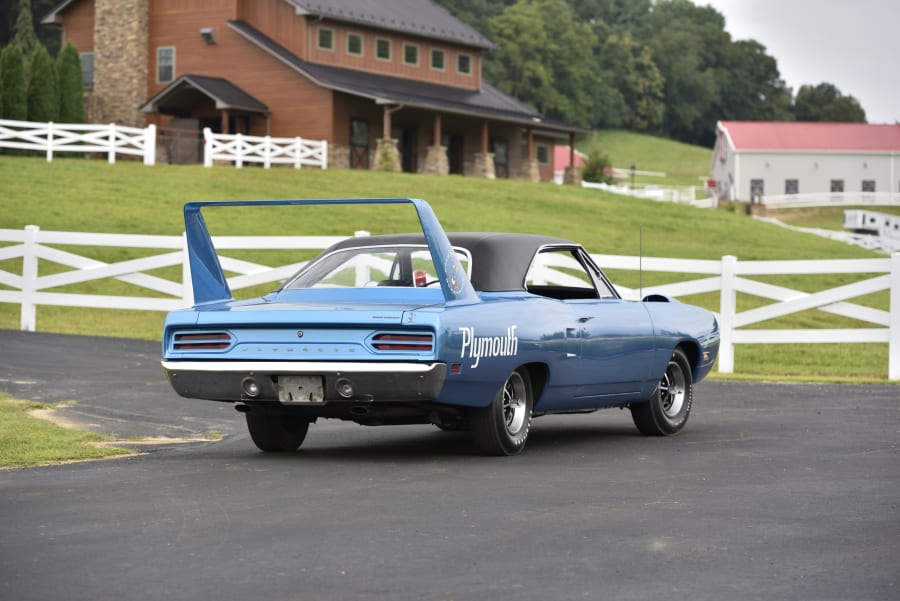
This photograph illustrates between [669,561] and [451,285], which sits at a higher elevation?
[451,285]

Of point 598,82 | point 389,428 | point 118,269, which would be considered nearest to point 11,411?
point 389,428

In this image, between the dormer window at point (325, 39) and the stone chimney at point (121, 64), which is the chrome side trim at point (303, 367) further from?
the stone chimney at point (121, 64)

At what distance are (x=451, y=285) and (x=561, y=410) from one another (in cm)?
165

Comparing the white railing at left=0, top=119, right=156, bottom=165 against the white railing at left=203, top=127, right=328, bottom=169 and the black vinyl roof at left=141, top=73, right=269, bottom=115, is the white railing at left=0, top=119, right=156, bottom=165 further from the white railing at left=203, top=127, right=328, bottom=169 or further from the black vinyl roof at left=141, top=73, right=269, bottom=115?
the black vinyl roof at left=141, top=73, right=269, bottom=115

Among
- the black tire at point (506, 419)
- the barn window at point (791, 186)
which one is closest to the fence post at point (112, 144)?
the black tire at point (506, 419)

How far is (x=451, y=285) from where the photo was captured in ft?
32.6

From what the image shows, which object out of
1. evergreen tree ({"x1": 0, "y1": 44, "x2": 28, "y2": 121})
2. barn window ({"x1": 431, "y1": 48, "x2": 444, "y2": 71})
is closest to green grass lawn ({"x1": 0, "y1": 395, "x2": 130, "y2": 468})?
evergreen tree ({"x1": 0, "y1": 44, "x2": 28, "y2": 121})

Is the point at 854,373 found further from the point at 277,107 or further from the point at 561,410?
the point at 277,107

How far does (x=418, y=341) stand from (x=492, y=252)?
1614mm

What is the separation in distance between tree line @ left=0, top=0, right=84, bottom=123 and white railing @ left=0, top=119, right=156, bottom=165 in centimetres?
208

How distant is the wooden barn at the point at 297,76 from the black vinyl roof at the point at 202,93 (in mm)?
67

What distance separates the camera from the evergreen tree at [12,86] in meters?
48.1

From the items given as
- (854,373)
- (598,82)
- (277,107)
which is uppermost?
(598,82)

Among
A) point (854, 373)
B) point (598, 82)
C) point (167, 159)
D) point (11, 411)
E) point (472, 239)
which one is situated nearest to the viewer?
point (472, 239)
